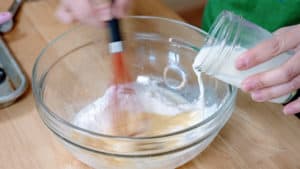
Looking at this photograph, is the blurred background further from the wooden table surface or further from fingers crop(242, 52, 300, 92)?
fingers crop(242, 52, 300, 92)

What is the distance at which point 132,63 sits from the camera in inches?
32.2

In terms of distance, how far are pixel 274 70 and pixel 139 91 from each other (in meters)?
0.24

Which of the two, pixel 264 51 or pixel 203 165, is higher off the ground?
pixel 264 51

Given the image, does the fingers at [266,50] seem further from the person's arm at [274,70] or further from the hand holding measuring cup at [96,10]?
the hand holding measuring cup at [96,10]

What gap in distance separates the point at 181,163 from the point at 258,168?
0.11m

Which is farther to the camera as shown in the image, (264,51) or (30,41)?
(30,41)

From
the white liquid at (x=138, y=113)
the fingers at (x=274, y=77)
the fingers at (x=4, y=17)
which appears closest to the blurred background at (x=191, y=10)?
the fingers at (x=4, y=17)

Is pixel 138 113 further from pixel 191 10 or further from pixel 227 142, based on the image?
pixel 191 10

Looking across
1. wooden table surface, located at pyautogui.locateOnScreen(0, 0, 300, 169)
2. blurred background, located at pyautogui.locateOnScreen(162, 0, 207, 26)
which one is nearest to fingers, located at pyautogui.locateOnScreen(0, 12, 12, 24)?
wooden table surface, located at pyautogui.locateOnScreen(0, 0, 300, 169)

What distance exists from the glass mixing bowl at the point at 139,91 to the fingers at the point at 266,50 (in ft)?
0.21

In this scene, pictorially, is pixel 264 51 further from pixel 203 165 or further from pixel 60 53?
pixel 60 53

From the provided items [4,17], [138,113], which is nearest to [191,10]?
[4,17]

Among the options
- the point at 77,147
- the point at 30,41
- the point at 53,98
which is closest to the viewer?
the point at 77,147

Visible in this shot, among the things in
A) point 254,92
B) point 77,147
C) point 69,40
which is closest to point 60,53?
point 69,40
